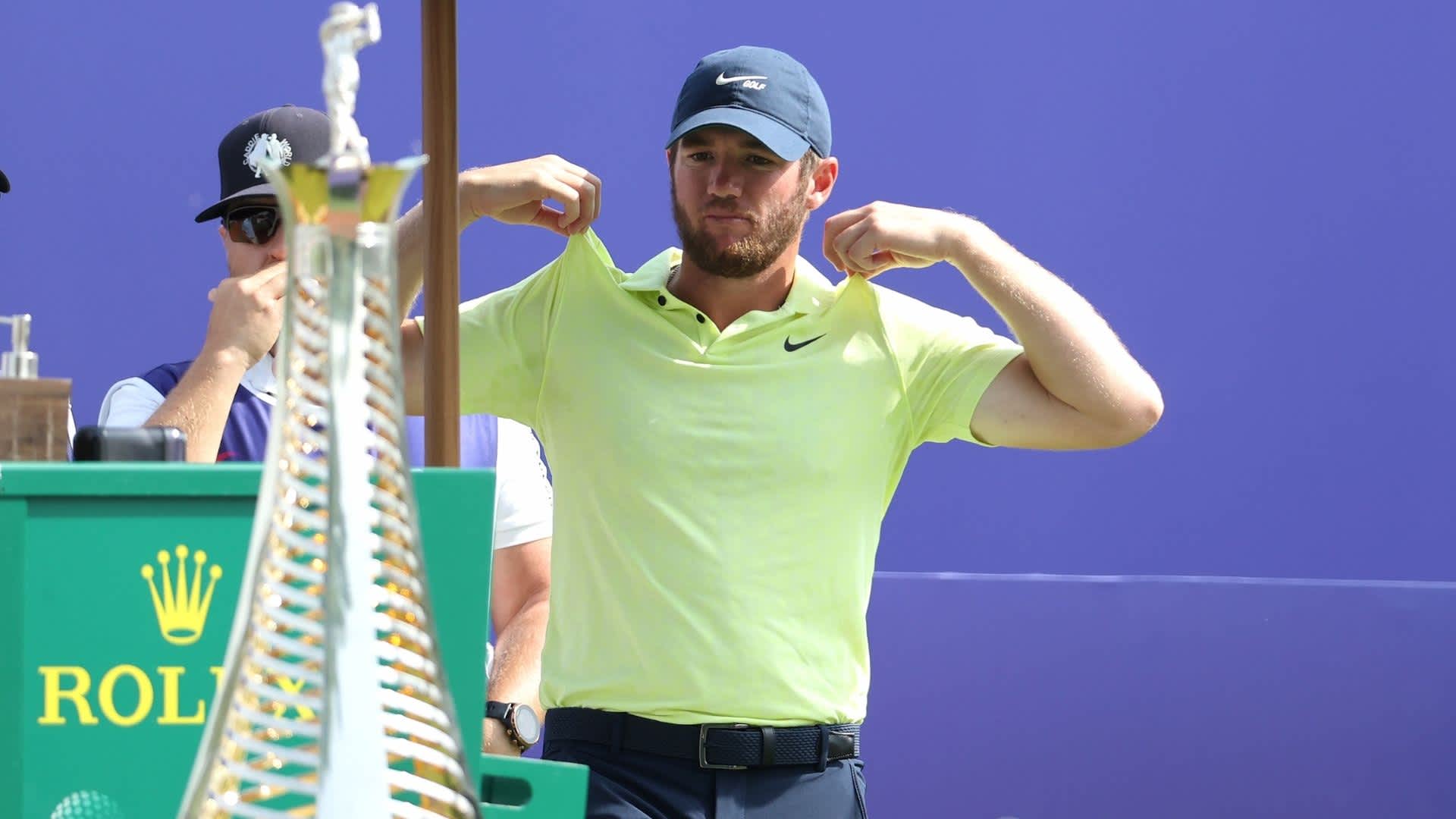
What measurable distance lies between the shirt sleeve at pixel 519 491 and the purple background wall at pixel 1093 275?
649mm

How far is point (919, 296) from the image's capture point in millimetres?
3188

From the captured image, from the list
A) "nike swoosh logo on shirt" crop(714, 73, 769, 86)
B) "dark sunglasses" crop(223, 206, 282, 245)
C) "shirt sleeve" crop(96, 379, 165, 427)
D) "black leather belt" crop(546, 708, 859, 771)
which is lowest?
"black leather belt" crop(546, 708, 859, 771)

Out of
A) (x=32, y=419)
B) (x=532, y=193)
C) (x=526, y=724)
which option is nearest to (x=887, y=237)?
(x=532, y=193)

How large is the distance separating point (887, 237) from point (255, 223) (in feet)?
2.81

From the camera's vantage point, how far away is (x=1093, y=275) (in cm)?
314

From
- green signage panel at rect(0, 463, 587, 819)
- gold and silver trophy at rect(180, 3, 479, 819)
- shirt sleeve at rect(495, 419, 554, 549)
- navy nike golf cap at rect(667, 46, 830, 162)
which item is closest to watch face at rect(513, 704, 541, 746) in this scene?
shirt sleeve at rect(495, 419, 554, 549)

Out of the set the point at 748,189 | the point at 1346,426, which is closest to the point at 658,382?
the point at 748,189

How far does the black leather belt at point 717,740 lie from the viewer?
2125 mm

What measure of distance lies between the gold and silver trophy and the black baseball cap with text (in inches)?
63.2

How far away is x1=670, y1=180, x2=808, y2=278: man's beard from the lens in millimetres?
2283

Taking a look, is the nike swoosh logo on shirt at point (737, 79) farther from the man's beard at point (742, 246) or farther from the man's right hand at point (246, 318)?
the man's right hand at point (246, 318)

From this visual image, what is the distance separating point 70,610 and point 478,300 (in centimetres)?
139

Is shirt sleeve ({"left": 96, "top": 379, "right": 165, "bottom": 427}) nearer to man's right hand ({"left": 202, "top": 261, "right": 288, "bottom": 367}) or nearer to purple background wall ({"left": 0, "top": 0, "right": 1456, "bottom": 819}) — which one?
man's right hand ({"left": 202, "top": 261, "right": 288, "bottom": 367})

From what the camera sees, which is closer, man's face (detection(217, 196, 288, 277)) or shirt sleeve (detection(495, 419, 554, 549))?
man's face (detection(217, 196, 288, 277))
